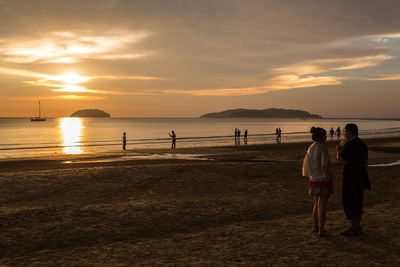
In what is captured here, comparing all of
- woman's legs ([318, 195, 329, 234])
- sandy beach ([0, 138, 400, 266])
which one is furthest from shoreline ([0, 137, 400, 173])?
woman's legs ([318, 195, 329, 234])

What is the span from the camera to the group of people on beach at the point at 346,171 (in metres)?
5.96

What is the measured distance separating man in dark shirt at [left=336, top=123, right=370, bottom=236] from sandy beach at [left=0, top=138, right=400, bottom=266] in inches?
20.1

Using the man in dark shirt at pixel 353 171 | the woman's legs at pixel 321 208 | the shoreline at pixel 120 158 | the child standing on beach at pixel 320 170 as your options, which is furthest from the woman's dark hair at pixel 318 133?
the shoreline at pixel 120 158

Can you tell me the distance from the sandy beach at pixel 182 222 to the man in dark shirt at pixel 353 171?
0.51 m

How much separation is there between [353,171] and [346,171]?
12 centimetres

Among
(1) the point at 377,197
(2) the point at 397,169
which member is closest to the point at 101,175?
(1) the point at 377,197

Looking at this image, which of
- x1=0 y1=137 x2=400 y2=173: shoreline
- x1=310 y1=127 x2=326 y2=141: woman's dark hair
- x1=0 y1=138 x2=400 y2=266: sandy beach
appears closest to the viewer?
x1=0 y1=138 x2=400 y2=266: sandy beach

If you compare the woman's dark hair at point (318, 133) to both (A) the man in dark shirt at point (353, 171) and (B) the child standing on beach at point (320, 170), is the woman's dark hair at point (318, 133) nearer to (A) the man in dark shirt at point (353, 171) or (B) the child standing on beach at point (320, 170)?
(B) the child standing on beach at point (320, 170)

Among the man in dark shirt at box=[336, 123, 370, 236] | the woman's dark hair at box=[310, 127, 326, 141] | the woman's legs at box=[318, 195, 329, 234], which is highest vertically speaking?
the woman's dark hair at box=[310, 127, 326, 141]

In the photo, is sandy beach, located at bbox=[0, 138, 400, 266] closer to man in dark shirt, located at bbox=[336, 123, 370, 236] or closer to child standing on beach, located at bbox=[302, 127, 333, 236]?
man in dark shirt, located at bbox=[336, 123, 370, 236]

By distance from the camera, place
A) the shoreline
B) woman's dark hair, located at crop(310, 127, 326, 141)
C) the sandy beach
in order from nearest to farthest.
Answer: the sandy beach, woman's dark hair, located at crop(310, 127, 326, 141), the shoreline

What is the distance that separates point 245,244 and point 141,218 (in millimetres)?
2837

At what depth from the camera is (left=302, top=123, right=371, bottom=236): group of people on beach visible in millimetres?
5957

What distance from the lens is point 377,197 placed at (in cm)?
989
